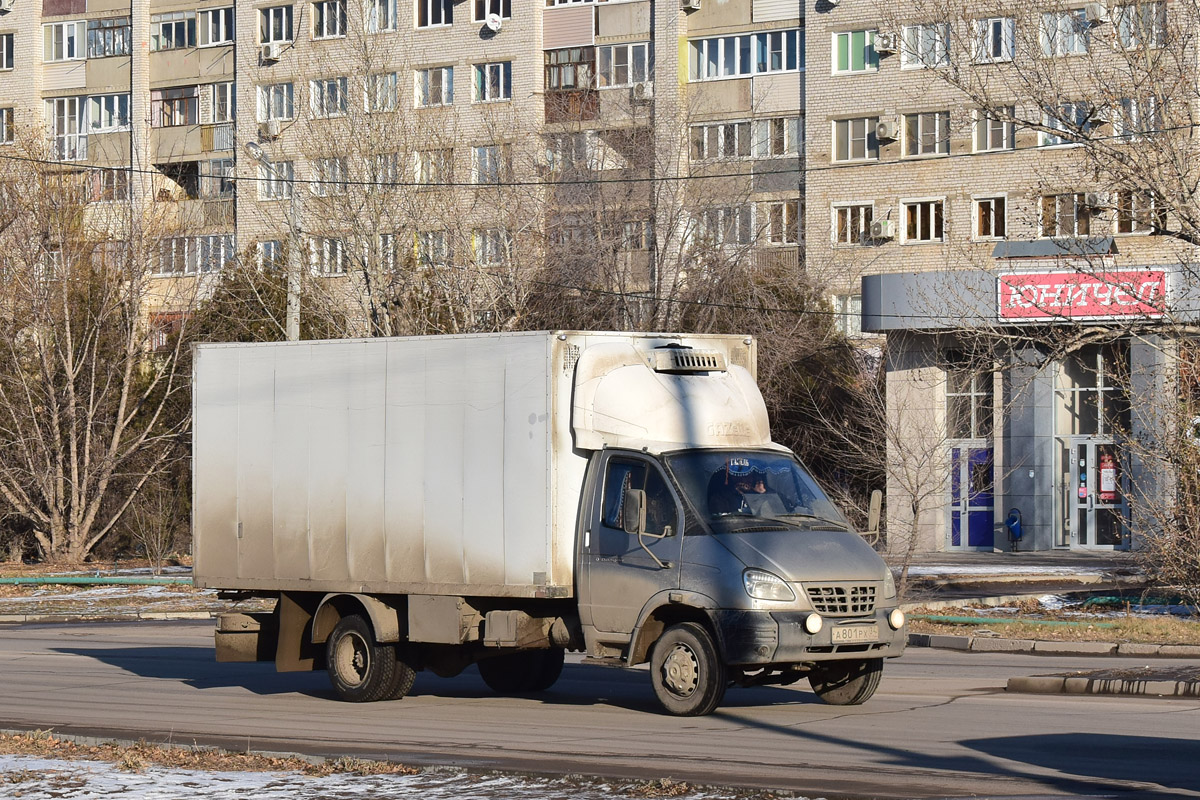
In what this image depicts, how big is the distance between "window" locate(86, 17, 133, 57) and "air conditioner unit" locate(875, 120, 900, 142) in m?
31.1

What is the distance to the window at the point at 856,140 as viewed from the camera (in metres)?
52.9

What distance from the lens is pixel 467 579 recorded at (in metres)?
13.8

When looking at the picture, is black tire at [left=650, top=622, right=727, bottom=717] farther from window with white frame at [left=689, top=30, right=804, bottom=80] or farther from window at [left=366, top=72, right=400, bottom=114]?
window with white frame at [left=689, top=30, right=804, bottom=80]

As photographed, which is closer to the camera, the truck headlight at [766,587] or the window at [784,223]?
the truck headlight at [766,587]

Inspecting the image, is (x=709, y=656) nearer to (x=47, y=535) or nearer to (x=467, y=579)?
(x=467, y=579)

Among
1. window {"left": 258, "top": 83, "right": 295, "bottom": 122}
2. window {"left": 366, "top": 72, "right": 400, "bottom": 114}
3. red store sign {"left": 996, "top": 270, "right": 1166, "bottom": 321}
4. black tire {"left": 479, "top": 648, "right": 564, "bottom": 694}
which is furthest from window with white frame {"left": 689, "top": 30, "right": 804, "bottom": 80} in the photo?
black tire {"left": 479, "top": 648, "right": 564, "bottom": 694}

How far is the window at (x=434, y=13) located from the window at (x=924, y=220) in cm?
1848

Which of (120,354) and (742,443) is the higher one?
(120,354)

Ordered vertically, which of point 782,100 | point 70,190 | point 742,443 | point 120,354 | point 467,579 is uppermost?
point 782,100

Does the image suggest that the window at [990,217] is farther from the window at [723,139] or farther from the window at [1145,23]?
the window at [1145,23]

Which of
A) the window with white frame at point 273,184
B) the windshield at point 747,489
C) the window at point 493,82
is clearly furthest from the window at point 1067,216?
the window with white frame at point 273,184

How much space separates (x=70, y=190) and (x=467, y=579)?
28.7 meters

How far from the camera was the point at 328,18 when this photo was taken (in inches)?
2418

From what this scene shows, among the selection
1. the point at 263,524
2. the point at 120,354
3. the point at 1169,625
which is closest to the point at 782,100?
the point at 120,354
